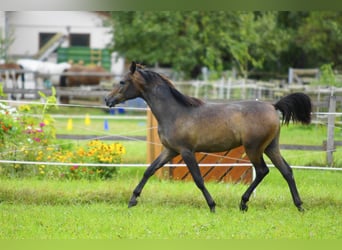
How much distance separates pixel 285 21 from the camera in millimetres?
33312

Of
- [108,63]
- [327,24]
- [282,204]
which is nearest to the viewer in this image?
[282,204]

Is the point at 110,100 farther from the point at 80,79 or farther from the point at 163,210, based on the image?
the point at 80,79

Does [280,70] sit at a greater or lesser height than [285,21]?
lesser

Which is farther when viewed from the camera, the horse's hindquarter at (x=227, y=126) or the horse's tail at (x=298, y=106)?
the horse's tail at (x=298, y=106)

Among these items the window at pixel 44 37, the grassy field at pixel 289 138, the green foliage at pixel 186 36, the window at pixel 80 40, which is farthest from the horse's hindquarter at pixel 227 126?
the window at pixel 44 37

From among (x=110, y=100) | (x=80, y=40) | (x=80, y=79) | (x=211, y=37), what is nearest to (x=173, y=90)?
(x=110, y=100)

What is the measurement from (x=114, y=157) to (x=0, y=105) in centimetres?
206

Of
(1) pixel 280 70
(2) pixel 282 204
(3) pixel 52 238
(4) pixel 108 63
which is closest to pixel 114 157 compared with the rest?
(2) pixel 282 204

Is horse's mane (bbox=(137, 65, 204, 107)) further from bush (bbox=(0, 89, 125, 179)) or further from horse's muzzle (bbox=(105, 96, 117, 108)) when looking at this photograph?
bush (bbox=(0, 89, 125, 179))

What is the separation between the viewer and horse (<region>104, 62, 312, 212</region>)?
9.89 metres

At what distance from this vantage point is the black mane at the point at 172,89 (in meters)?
10.2

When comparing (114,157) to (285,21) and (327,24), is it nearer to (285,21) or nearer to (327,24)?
(327,24)

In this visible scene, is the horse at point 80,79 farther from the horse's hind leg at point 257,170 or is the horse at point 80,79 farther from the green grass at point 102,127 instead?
the horse's hind leg at point 257,170

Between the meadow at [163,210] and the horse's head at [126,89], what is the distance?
1283 mm
